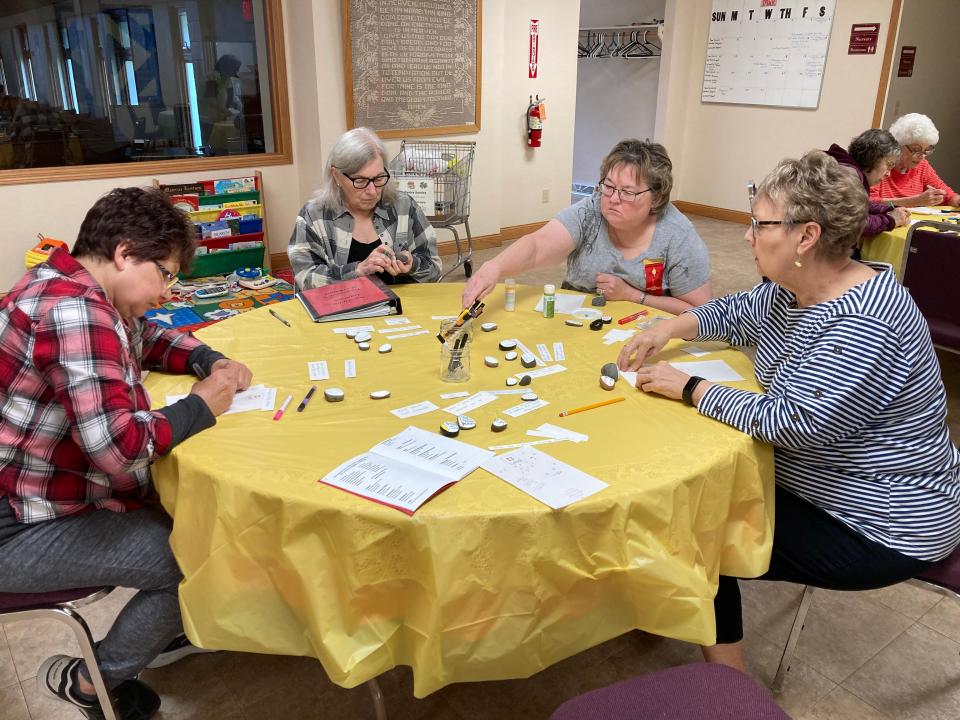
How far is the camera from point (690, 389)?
1703mm

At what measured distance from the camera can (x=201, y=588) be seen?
1437mm

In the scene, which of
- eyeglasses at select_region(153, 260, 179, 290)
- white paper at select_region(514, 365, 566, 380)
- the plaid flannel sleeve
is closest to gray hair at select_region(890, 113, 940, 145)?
white paper at select_region(514, 365, 566, 380)

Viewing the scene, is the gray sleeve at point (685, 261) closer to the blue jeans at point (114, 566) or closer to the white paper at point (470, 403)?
the white paper at point (470, 403)

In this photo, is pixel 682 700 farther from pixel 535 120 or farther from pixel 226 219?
pixel 535 120

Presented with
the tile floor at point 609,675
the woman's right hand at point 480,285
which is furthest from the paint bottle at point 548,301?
the tile floor at point 609,675

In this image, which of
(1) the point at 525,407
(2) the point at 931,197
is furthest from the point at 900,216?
(1) the point at 525,407

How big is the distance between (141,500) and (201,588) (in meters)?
0.34

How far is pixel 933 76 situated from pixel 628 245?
5.80 metres

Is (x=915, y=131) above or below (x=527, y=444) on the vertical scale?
above

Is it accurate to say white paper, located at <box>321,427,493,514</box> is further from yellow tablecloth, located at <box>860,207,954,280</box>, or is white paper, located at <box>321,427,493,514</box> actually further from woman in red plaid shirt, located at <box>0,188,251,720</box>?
yellow tablecloth, located at <box>860,207,954,280</box>

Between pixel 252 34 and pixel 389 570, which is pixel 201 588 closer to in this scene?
pixel 389 570

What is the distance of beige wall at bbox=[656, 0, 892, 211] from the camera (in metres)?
6.35

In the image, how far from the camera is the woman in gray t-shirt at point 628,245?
2.47m

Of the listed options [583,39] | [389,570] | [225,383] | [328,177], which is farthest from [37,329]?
[583,39]
